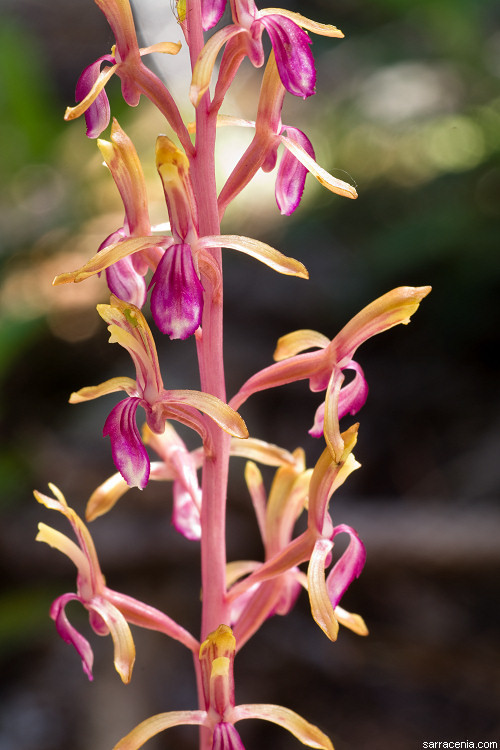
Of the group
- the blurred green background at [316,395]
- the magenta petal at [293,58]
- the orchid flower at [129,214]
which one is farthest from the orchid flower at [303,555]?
the blurred green background at [316,395]

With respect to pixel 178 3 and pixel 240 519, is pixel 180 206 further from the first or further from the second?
pixel 240 519

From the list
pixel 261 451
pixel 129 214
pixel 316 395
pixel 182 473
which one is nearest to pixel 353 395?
pixel 261 451

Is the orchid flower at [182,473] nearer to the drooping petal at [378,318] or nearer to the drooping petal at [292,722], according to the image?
the drooping petal at [378,318]

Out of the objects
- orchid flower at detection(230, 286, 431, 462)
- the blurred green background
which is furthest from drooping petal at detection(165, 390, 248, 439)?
the blurred green background

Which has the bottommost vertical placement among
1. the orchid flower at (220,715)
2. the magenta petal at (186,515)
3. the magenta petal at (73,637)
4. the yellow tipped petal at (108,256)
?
the orchid flower at (220,715)

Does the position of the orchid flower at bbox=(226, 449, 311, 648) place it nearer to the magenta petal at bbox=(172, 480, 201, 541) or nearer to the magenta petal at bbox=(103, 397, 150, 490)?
the magenta petal at bbox=(172, 480, 201, 541)

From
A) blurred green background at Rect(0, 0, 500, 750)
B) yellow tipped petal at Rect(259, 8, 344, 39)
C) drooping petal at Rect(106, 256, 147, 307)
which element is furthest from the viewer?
blurred green background at Rect(0, 0, 500, 750)

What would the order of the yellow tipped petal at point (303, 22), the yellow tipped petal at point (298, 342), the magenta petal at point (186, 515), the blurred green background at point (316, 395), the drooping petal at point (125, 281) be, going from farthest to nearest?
the blurred green background at point (316, 395)
the magenta petal at point (186, 515)
the yellow tipped petal at point (298, 342)
the drooping petal at point (125, 281)
the yellow tipped petal at point (303, 22)
